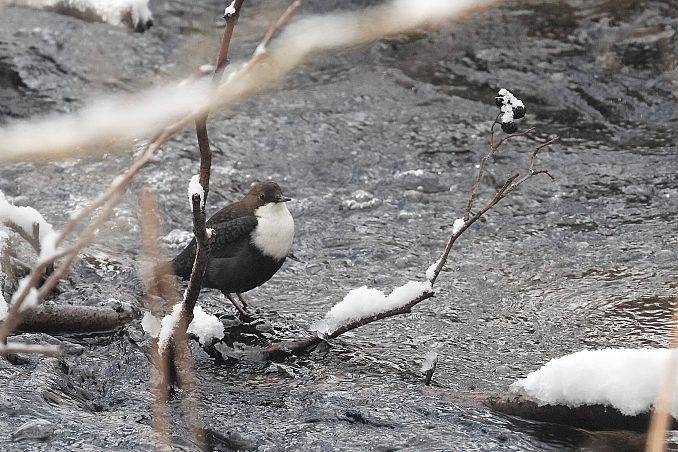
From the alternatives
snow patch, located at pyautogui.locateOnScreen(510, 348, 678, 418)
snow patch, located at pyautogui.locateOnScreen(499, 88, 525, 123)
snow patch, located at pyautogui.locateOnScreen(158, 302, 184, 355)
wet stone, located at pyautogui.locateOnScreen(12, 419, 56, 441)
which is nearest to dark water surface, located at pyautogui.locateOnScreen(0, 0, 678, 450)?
wet stone, located at pyautogui.locateOnScreen(12, 419, 56, 441)

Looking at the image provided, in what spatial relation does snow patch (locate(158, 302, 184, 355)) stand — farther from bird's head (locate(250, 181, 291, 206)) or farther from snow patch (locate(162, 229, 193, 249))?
snow patch (locate(162, 229, 193, 249))

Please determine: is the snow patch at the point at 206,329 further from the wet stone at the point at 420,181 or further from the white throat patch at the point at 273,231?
the wet stone at the point at 420,181

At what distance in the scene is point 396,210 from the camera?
527cm

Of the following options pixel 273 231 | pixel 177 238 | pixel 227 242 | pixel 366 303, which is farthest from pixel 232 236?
pixel 366 303

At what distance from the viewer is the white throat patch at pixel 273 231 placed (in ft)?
13.9

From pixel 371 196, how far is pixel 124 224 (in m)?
1.30

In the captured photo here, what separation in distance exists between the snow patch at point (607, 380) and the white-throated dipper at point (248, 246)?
1.45 metres

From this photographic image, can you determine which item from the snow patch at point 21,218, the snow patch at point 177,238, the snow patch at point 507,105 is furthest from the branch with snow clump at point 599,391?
the snow patch at point 177,238

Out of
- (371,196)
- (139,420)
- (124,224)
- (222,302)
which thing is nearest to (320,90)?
(371,196)

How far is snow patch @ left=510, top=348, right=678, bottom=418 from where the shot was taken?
9.73ft

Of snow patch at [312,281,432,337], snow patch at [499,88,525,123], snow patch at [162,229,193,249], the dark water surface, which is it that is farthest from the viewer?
snow patch at [162,229,193,249]

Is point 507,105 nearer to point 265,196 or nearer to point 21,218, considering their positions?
point 265,196

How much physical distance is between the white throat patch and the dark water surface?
0.29 meters

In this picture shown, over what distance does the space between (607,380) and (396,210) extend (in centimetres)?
237
